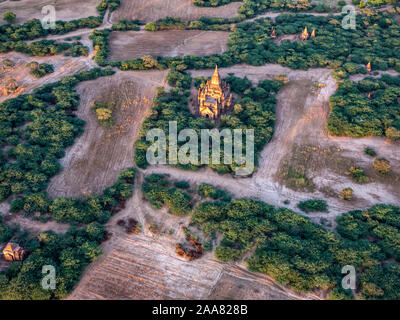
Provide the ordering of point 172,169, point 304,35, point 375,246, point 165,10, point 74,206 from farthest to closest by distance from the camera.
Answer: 1. point 165,10
2. point 304,35
3. point 172,169
4. point 74,206
5. point 375,246

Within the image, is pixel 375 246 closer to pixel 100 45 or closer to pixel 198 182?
pixel 198 182

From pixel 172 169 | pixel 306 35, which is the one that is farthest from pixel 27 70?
pixel 306 35

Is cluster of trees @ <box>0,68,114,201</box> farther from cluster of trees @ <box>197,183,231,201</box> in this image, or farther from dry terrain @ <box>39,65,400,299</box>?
cluster of trees @ <box>197,183,231,201</box>

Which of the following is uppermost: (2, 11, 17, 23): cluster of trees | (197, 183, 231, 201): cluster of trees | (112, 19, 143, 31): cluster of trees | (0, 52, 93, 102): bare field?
(2, 11, 17, 23): cluster of trees

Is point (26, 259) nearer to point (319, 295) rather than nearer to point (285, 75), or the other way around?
point (319, 295)

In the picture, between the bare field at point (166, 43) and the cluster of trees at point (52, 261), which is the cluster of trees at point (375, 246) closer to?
the cluster of trees at point (52, 261)

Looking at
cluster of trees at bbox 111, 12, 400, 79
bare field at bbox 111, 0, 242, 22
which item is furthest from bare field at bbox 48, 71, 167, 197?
bare field at bbox 111, 0, 242, 22
